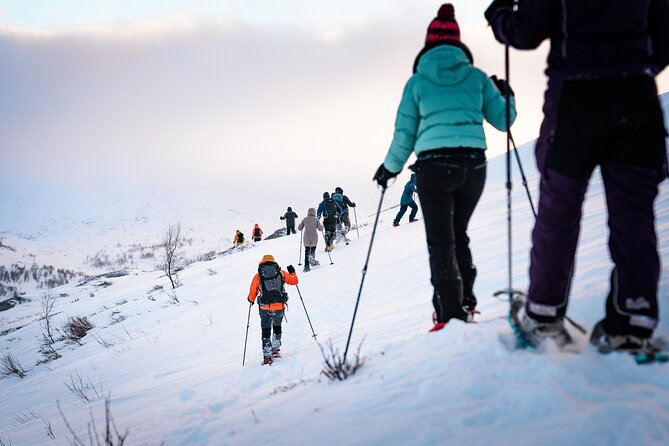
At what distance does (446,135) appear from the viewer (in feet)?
7.18

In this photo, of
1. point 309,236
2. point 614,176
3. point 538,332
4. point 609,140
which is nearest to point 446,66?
point 609,140

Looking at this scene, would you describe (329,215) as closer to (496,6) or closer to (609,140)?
(496,6)

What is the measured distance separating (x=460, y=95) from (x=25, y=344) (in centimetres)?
1669

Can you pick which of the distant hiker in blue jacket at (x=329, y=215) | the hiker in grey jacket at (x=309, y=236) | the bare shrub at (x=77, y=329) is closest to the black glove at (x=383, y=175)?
the hiker in grey jacket at (x=309, y=236)

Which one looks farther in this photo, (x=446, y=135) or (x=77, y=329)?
(x=77, y=329)

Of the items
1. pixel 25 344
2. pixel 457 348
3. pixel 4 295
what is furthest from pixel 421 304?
pixel 4 295

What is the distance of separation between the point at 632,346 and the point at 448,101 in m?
1.64

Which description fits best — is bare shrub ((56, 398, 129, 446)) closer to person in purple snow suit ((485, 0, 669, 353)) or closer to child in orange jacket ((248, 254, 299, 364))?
person in purple snow suit ((485, 0, 669, 353))

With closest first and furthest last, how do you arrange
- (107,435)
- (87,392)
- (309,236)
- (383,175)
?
(107,435), (383,175), (87,392), (309,236)

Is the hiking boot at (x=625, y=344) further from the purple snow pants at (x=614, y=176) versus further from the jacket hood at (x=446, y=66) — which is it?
the jacket hood at (x=446, y=66)

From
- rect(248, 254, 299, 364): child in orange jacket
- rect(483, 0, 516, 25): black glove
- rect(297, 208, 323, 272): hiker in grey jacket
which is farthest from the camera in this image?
rect(297, 208, 323, 272): hiker in grey jacket

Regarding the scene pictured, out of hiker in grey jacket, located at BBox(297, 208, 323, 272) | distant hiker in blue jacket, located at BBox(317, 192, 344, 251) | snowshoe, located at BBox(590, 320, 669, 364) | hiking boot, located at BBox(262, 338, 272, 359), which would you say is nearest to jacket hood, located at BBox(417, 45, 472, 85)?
snowshoe, located at BBox(590, 320, 669, 364)

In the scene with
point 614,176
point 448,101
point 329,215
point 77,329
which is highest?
point 448,101

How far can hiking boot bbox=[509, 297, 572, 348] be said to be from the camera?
1632mm
